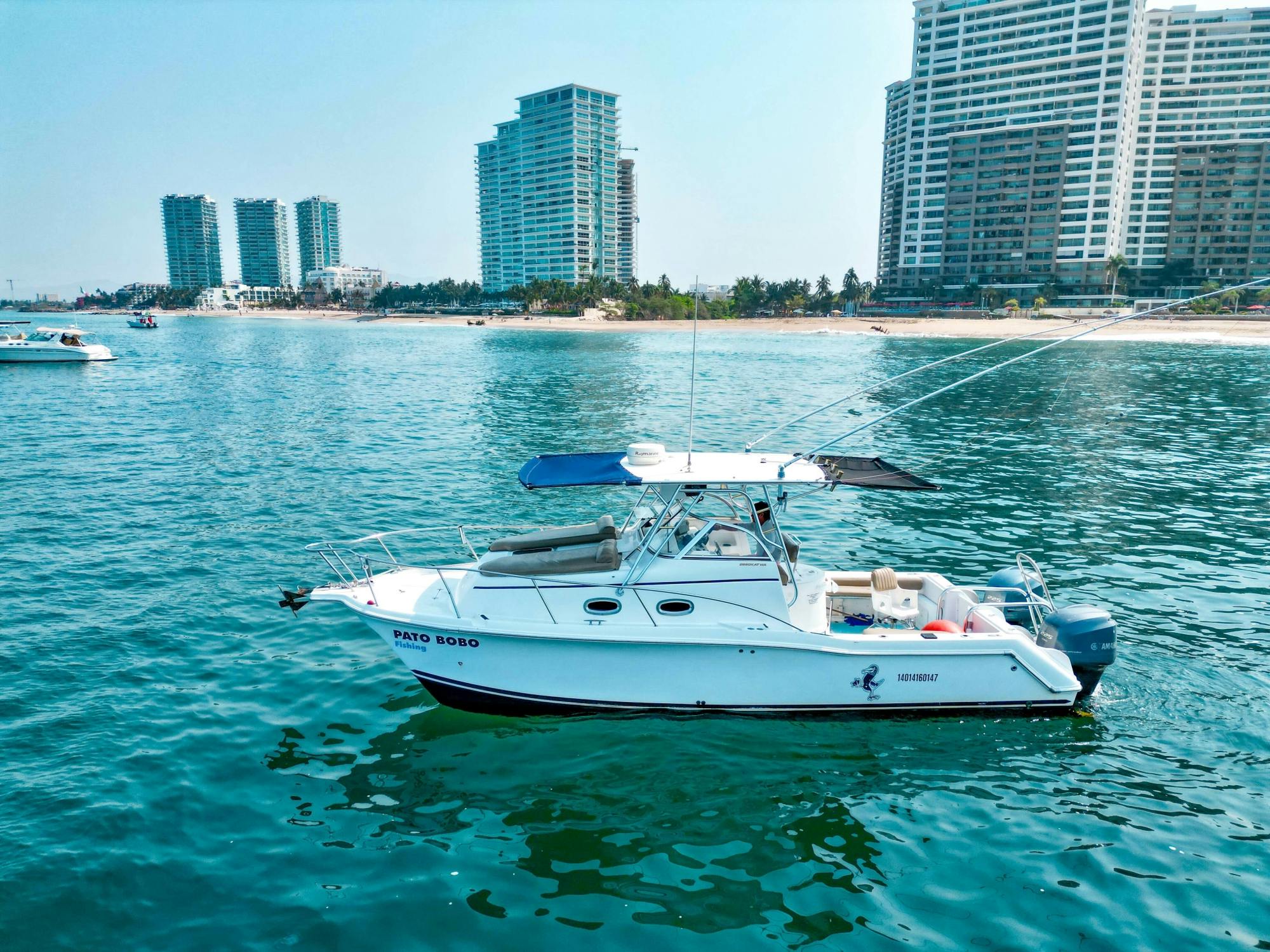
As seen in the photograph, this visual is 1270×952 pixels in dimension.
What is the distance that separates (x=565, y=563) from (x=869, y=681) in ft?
12.8

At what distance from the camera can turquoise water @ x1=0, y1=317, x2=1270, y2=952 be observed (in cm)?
705

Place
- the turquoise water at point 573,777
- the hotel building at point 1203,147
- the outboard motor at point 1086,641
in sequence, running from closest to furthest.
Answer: the turquoise water at point 573,777
the outboard motor at point 1086,641
the hotel building at point 1203,147

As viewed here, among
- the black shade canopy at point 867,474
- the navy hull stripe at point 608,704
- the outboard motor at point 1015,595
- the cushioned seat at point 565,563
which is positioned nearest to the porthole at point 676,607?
the cushioned seat at point 565,563

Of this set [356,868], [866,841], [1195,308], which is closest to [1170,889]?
[866,841]

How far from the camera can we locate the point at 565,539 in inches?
402

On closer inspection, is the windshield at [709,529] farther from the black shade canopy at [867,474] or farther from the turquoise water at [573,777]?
the turquoise water at [573,777]

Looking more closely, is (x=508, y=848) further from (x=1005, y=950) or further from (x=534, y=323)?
(x=534, y=323)

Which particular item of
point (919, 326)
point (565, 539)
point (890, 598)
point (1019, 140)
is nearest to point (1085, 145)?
point (1019, 140)

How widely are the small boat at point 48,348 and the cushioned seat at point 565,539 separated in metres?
66.3

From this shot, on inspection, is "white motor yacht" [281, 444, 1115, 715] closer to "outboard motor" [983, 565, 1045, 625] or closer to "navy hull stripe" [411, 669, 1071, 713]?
"navy hull stripe" [411, 669, 1071, 713]

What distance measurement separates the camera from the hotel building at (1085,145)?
460 ft

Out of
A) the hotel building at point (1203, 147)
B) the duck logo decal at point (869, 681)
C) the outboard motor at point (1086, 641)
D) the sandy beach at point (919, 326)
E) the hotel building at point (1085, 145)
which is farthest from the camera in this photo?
the hotel building at point (1085, 145)

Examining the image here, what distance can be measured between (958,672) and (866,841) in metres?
2.52

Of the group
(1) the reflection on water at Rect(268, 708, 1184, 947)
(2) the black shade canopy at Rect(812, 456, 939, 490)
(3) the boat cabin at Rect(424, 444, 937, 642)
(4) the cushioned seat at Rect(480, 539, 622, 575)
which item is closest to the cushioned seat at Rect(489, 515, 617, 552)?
(3) the boat cabin at Rect(424, 444, 937, 642)
